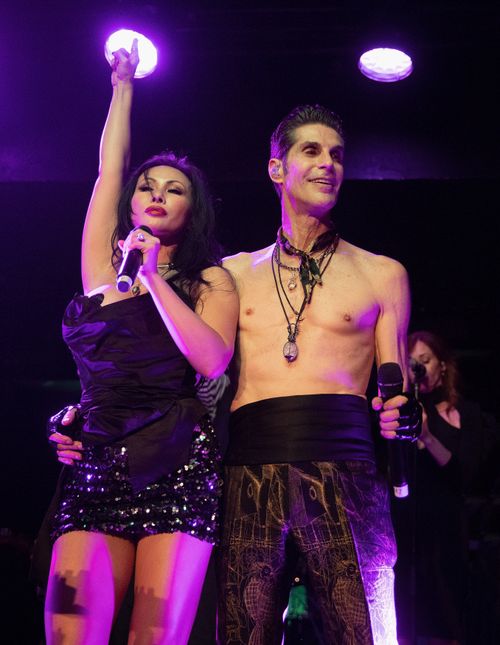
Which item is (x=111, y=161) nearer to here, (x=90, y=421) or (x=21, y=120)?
(x=90, y=421)

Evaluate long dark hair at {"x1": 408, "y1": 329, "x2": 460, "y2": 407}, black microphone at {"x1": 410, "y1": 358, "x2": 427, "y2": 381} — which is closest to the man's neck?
black microphone at {"x1": 410, "y1": 358, "x2": 427, "y2": 381}

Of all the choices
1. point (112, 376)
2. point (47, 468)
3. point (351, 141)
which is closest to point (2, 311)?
point (47, 468)

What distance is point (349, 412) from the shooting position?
91.4 inches

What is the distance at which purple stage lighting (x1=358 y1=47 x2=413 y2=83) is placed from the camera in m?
3.79

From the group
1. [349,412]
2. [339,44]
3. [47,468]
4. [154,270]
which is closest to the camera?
[154,270]

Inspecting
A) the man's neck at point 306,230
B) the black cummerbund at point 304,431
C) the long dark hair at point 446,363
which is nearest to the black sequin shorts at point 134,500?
the black cummerbund at point 304,431

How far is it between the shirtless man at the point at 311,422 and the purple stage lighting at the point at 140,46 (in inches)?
43.9

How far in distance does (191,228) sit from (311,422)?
2.80 ft

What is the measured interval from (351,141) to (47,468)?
315 cm

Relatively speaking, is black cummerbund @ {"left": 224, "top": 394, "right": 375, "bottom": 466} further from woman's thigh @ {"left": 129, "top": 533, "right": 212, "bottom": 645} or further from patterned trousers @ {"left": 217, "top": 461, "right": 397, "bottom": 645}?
woman's thigh @ {"left": 129, "top": 533, "right": 212, "bottom": 645}

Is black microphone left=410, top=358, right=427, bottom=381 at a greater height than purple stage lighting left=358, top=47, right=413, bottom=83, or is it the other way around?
purple stage lighting left=358, top=47, right=413, bottom=83

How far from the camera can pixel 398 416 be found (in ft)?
6.86

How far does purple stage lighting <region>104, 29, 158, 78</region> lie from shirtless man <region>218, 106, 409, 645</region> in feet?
3.66

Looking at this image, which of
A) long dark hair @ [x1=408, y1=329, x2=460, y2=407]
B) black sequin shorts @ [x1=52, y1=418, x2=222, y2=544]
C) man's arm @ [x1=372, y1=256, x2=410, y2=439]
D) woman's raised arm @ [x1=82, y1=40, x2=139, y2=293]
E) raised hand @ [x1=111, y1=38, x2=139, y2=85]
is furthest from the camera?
long dark hair @ [x1=408, y1=329, x2=460, y2=407]
